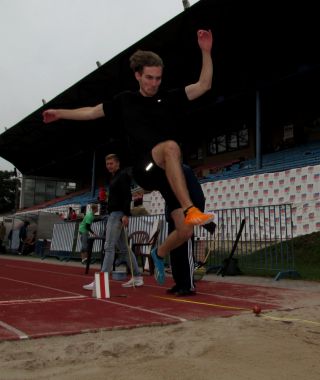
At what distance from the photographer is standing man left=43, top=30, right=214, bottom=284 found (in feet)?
11.0

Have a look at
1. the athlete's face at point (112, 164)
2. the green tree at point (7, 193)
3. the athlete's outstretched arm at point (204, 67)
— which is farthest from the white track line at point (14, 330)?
the green tree at point (7, 193)

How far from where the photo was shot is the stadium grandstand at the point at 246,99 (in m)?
13.2

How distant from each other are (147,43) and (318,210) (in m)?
11.6

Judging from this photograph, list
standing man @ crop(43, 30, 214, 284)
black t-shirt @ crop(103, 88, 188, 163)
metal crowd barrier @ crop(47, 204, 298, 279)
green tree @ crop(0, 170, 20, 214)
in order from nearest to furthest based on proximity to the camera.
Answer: standing man @ crop(43, 30, 214, 284) → black t-shirt @ crop(103, 88, 188, 163) → metal crowd barrier @ crop(47, 204, 298, 279) → green tree @ crop(0, 170, 20, 214)

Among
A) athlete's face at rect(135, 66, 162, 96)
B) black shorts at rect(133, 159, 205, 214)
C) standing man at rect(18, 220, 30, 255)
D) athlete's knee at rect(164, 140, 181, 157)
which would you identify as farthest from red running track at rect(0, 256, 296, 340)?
standing man at rect(18, 220, 30, 255)

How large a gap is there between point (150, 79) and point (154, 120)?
386 mm

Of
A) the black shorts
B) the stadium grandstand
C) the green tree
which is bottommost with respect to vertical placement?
the black shorts

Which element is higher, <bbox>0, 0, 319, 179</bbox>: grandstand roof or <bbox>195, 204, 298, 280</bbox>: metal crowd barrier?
<bbox>0, 0, 319, 179</bbox>: grandstand roof

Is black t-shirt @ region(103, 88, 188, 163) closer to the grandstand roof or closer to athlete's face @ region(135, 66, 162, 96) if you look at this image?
athlete's face @ region(135, 66, 162, 96)

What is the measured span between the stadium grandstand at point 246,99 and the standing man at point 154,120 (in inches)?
297

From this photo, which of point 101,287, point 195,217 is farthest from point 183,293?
point 195,217

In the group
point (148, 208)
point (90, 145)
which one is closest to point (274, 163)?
point (148, 208)

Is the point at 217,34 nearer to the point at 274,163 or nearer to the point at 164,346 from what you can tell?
the point at 274,163

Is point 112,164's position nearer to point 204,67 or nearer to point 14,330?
point 204,67
